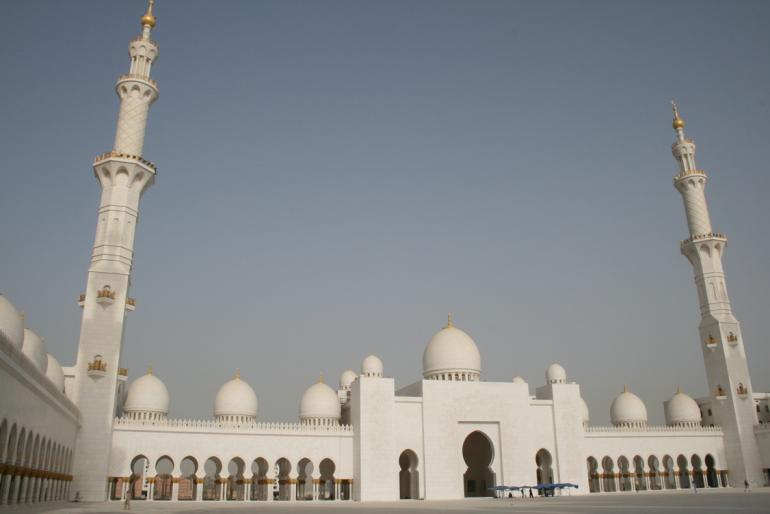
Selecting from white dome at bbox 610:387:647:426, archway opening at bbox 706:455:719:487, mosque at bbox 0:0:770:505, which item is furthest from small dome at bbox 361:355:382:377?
archway opening at bbox 706:455:719:487

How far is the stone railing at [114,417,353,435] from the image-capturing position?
28.4m

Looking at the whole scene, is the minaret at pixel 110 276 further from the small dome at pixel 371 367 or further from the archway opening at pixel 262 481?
the small dome at pixel 371 367

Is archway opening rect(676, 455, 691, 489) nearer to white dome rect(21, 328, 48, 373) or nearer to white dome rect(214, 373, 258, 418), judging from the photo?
white dome rect(214, 373, 258, 418)

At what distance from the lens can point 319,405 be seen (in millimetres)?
35000

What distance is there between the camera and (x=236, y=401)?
33312 mm

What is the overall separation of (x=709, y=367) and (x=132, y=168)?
33.6m

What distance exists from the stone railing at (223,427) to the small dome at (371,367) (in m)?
7.33

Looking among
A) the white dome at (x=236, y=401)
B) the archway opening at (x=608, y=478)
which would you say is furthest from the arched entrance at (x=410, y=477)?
the archway opening at (x=608, y=478)

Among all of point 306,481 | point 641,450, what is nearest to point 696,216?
point 641,450

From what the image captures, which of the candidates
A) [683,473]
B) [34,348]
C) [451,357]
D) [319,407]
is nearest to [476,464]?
[451,357]

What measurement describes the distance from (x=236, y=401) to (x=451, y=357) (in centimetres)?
1178

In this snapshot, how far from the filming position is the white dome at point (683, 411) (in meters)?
39.6

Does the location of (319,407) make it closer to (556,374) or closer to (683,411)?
(556,374)

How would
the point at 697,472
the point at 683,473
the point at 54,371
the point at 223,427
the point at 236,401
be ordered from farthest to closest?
the point at 683,473, the point at 697,472, the point at 236,401, the point at 223,427, the point at 54,371
